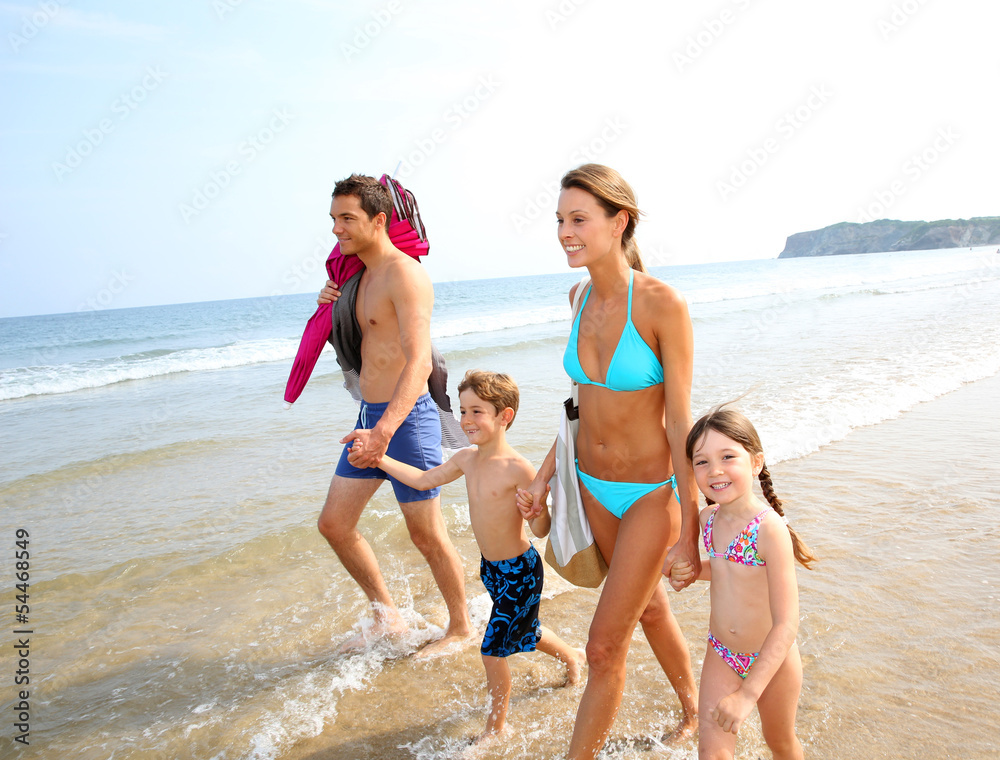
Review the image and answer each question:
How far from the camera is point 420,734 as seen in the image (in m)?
3.10

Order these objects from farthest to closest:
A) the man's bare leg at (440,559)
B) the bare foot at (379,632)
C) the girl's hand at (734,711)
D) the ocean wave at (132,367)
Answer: the ocean wave at (132,367)
the bare foot at (379,632)
the man's bare leg at (440,559)
the girl's hand at (734,711)

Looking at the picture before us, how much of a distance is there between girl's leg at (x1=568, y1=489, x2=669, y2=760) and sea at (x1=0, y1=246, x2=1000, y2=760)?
0.55m

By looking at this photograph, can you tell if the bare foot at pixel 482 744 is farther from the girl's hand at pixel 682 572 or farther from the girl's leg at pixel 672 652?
the girl's hand at pixel 682 572

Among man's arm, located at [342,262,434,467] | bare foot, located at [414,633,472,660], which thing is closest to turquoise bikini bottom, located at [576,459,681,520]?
man's arm, located at [342,262,434,467]

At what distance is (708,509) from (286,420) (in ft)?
27.9

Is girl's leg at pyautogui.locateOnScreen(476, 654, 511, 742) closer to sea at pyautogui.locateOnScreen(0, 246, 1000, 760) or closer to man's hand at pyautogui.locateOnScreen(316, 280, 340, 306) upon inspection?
sea at pyautogui.locateOnScreen(0, 246, 1000, 760)

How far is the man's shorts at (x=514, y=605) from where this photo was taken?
9.87 feet

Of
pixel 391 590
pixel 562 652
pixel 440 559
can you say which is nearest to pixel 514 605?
pixel 562 652

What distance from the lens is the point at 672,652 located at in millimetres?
2863

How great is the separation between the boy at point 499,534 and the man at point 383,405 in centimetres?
62

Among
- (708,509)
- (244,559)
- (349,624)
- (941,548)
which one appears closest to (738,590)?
(708,509)

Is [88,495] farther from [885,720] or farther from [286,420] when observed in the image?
[885,720]

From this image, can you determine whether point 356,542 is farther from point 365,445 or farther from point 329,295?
point 329,295

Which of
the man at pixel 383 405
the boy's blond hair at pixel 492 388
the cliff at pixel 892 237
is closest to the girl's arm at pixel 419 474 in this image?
the man at pixel 383 405
